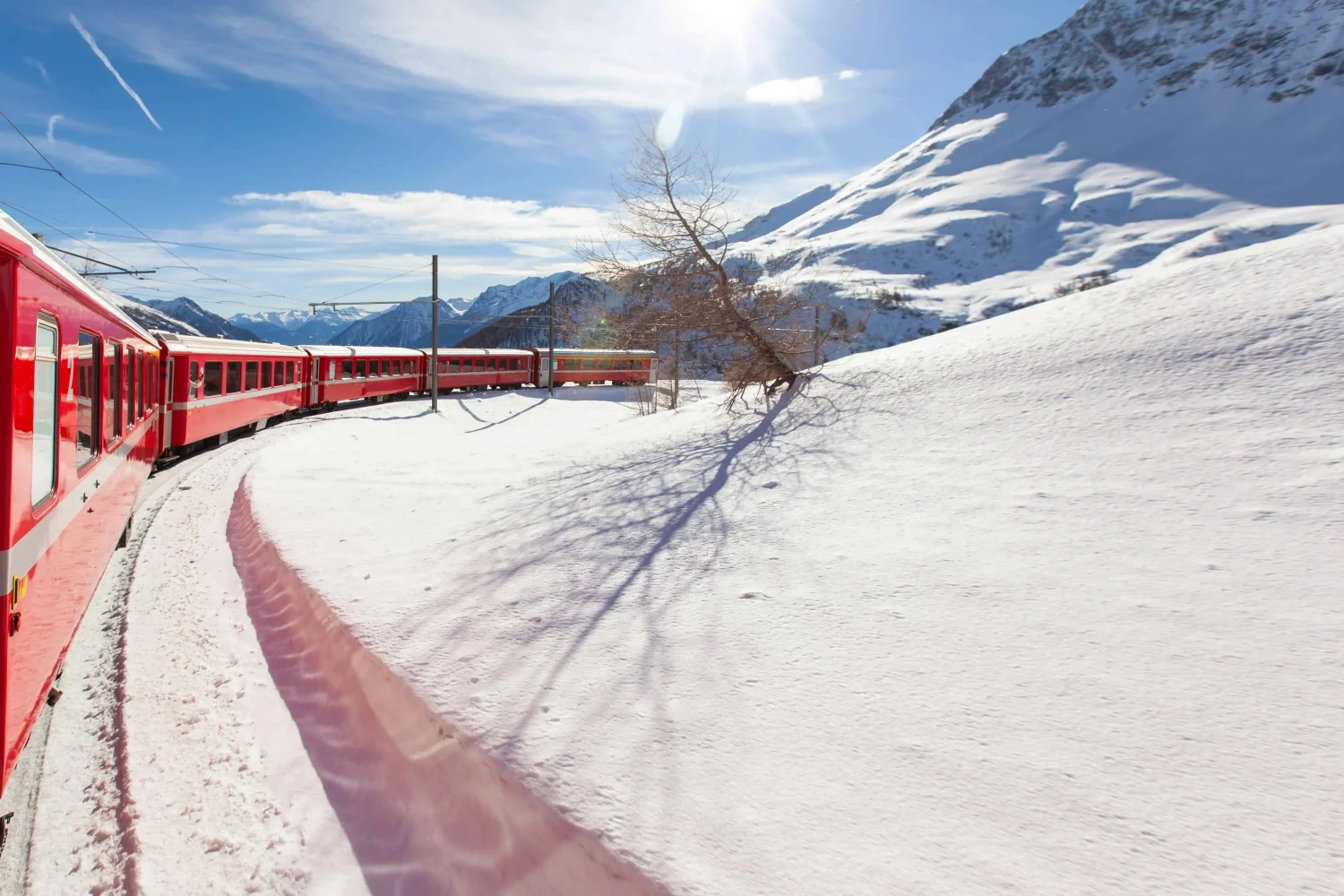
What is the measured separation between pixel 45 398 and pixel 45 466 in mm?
372

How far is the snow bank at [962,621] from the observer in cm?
222

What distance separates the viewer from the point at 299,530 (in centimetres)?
729

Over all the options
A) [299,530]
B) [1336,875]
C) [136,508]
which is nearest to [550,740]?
[1336,875]

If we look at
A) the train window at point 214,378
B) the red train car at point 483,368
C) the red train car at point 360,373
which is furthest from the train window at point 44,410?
the red train car at point 483,368

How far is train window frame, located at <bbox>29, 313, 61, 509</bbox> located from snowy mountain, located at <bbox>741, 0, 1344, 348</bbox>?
103235 millimetres

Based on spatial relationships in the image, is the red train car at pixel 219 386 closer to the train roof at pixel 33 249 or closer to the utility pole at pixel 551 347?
the utility pole at pixel 551 347

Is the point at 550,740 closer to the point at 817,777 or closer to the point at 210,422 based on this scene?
the point at 817,777

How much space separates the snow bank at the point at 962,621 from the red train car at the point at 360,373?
698 inches

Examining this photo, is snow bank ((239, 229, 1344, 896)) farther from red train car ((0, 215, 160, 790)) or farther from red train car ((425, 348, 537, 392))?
red train car ((425, 348, 537, 392))

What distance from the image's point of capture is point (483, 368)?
33844mm

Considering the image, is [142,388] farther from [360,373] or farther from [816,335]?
[360,373]

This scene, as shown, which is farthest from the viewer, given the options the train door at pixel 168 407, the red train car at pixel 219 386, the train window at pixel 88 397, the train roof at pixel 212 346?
the train roof at pixel 212 346

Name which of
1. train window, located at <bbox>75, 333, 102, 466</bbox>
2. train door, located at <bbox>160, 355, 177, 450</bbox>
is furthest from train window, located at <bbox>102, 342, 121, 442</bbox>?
train door, located at <bbox>160, 355, 177, 450</bbox>

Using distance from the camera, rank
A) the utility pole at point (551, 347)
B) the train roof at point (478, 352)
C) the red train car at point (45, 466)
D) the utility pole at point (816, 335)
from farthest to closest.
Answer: the train roof at point (478, 352) → the utility pole at point (551, 347) → the utility pole at point (816, 335) → the red train car at point (45, 466)
